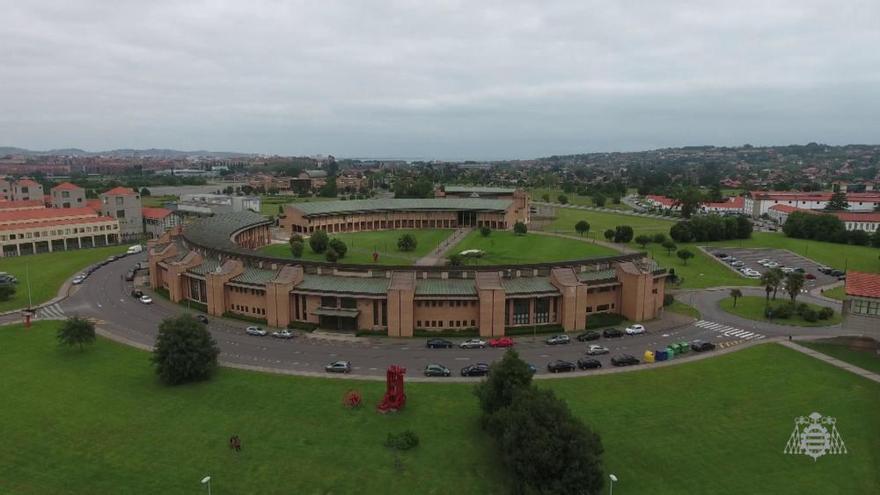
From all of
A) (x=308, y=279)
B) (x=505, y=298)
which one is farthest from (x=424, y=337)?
(x=308, y=279)

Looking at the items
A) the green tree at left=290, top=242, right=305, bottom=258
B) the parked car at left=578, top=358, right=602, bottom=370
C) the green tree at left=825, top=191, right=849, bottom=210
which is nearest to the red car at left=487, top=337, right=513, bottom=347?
the parked car at left=578, top=358, right=602, bottom=370

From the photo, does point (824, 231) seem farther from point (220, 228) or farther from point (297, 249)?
point (220, 228)

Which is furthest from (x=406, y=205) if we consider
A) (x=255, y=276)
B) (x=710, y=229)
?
(x=255, y=276)

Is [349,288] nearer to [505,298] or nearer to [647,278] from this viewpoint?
[505,298]

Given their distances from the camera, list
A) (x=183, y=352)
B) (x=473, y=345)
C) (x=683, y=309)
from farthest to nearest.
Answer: (x=683, y=309) < (x=473, y=345) < (x=183, y=352)

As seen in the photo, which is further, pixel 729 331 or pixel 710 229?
pixel 710 229
